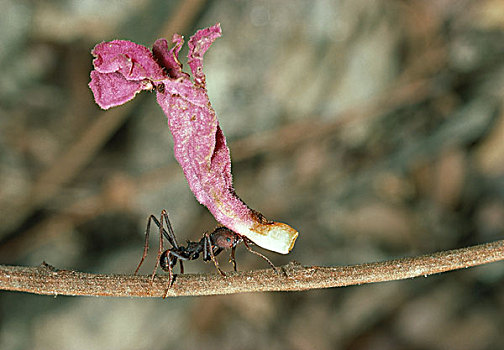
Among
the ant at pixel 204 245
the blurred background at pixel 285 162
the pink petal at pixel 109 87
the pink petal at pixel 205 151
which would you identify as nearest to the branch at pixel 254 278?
the pink petal at pixel 205 151

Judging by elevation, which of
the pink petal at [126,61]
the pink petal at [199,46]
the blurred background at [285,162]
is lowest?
the blurred background at [285,162]

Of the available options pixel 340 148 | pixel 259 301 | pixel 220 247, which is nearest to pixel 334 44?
pixel 340 148

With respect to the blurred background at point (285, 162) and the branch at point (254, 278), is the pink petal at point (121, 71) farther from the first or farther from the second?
the blurred background at point (285, 162)

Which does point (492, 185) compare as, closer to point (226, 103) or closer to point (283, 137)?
point (283, 137)

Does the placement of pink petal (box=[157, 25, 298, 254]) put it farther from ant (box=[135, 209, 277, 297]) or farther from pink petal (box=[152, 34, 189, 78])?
ant (box=[135, 209, 277, 297])

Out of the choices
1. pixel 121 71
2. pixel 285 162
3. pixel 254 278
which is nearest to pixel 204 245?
pixel 254 278

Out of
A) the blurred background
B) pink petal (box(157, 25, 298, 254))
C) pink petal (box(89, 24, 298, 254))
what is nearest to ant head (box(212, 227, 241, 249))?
pink petal (box(157, 25, 298, 254))
